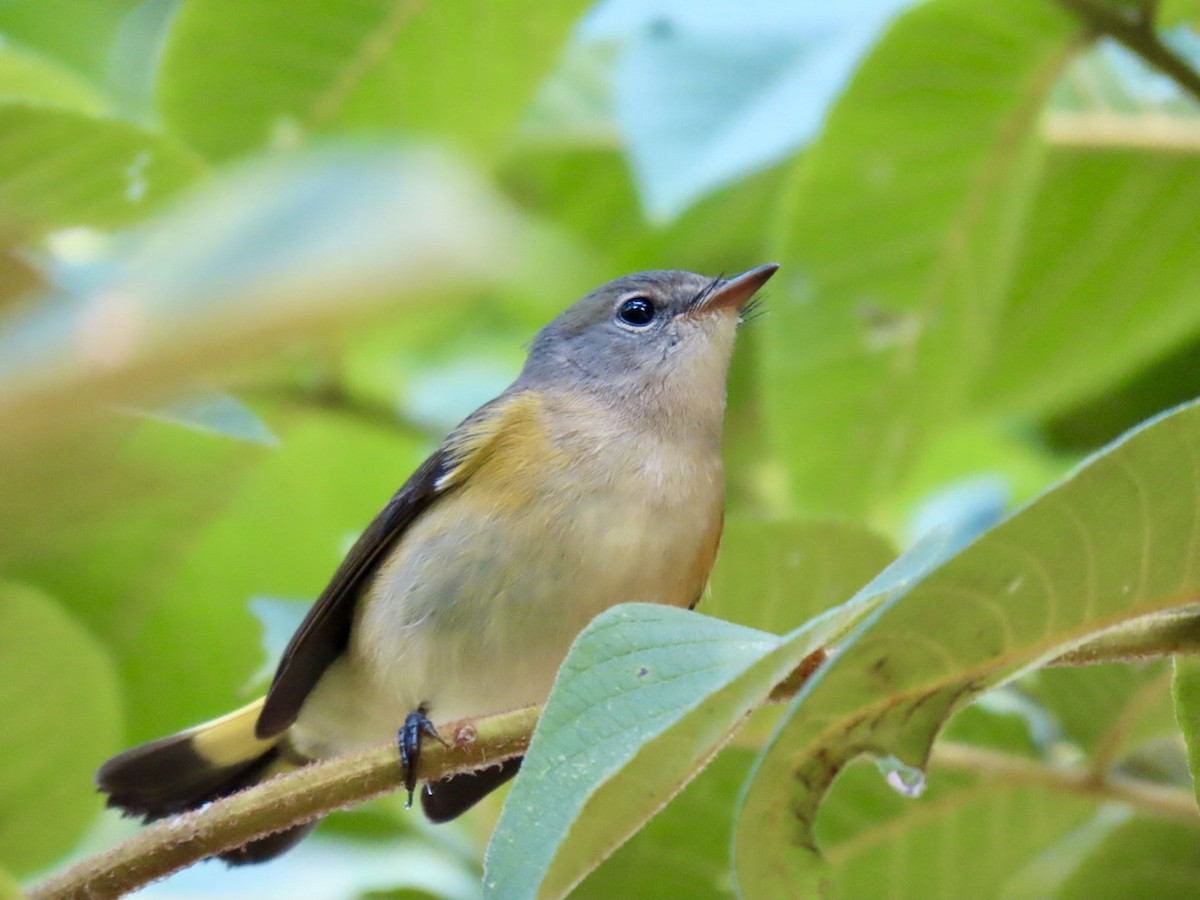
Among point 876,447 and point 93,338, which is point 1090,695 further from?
point 93,338

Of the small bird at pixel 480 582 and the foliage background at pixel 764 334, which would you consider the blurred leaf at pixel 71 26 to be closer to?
the foliage background at pixel 764 334

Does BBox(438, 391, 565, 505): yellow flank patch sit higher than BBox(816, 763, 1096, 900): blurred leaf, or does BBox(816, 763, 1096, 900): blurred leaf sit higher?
BBox(438, 391, 565, 505): yellow flank patch

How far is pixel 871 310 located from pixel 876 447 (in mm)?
355

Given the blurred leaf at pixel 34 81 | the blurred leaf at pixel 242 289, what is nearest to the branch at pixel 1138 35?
the blurred leaf at pixel 34 81

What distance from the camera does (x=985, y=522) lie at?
3799 millimetres

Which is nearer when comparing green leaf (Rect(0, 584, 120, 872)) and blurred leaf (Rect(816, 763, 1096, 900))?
green leaf (Rect(0, 584, 120, 872))

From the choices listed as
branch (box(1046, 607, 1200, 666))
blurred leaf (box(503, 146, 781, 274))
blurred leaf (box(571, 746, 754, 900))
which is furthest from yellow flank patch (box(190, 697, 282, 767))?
branch (box(1046, 607, 1200, 666))

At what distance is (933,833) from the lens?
2762 mm

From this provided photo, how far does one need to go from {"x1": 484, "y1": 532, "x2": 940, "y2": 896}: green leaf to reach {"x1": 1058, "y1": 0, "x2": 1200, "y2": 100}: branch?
5.38 feet

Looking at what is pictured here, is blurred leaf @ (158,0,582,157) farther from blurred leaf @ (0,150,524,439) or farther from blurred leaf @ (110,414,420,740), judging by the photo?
blurred leaf @ (0,150,524,439)

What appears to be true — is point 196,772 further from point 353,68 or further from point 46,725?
point 353,68

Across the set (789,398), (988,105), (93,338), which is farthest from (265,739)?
(93,338)

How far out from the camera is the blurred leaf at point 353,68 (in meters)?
3.08

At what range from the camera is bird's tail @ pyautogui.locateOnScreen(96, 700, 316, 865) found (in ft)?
9.73
